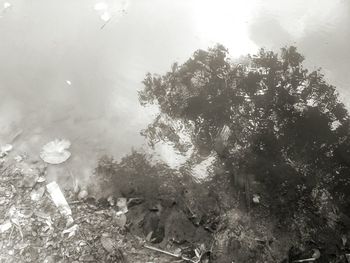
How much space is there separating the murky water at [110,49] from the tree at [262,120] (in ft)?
1.09

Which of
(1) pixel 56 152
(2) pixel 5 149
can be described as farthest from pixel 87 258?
(2) pixel 5 149

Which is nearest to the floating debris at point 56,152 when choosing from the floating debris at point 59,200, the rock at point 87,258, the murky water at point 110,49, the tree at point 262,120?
the murky water at point 110,49

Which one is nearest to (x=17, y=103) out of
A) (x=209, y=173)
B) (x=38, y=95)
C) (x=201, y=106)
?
(x=38, y=95)

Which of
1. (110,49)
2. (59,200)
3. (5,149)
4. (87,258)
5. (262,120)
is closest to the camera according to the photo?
(87,258)

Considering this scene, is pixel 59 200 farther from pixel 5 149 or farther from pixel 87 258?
pixel 5 149

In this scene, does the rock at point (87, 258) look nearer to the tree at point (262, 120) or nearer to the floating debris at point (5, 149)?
the tree at point (262, 120)

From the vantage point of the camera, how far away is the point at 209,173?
416cm

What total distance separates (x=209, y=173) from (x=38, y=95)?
323 cm

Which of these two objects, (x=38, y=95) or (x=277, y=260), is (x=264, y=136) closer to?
(x=277, y=260)

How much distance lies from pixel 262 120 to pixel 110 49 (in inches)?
130

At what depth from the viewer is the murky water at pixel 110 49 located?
484 cm

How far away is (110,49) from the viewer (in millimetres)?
6176

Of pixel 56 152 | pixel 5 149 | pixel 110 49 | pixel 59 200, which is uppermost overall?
pixel 110 49

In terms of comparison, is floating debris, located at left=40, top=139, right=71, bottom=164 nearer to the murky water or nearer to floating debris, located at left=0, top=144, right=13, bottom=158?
the murky water
